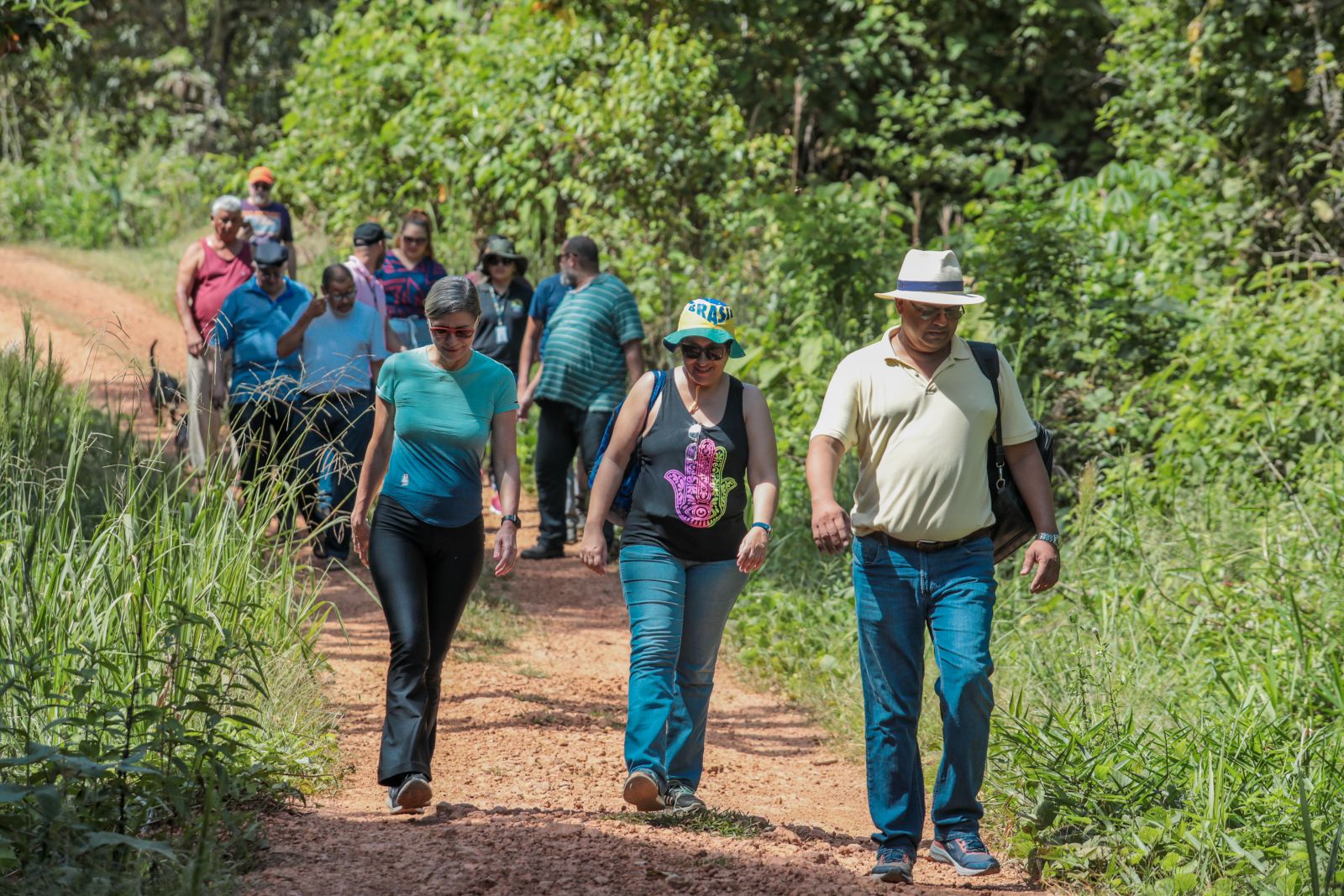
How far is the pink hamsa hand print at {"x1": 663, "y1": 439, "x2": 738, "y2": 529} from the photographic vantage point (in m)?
5.02

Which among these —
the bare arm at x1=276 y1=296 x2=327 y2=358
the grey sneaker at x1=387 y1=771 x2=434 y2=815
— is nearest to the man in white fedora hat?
the grey sneaker at x1=387 y1=771 x2=434 y2=815

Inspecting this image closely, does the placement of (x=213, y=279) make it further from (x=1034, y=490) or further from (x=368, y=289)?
(x=1034, y=490)

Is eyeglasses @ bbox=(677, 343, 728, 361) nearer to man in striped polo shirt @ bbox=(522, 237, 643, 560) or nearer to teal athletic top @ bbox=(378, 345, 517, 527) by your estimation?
teal athletic top @ bbox=(378, 345, 517, 527)

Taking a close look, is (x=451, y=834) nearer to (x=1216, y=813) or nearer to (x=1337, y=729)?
(x=1216, y=813)

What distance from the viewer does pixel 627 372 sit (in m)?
8.95

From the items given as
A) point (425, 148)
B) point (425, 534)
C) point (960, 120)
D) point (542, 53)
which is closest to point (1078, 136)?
point (960, 120)

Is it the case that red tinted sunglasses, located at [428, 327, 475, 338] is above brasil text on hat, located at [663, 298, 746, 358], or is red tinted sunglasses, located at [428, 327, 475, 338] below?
below

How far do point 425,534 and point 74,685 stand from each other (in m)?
1.28

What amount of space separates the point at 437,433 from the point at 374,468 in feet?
1.09

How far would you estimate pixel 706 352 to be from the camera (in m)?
5.02

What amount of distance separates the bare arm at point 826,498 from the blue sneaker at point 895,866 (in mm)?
995

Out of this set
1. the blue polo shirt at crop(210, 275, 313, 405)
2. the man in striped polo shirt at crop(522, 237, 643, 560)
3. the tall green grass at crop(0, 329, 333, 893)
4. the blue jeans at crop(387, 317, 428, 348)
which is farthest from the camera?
the blue jeans at crop(387, 317, 428, 348)

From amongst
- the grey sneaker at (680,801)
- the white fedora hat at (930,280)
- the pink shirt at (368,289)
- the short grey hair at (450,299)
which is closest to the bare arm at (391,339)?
the pink shirt at (368,289)

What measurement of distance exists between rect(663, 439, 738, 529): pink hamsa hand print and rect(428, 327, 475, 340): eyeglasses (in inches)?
34.3
